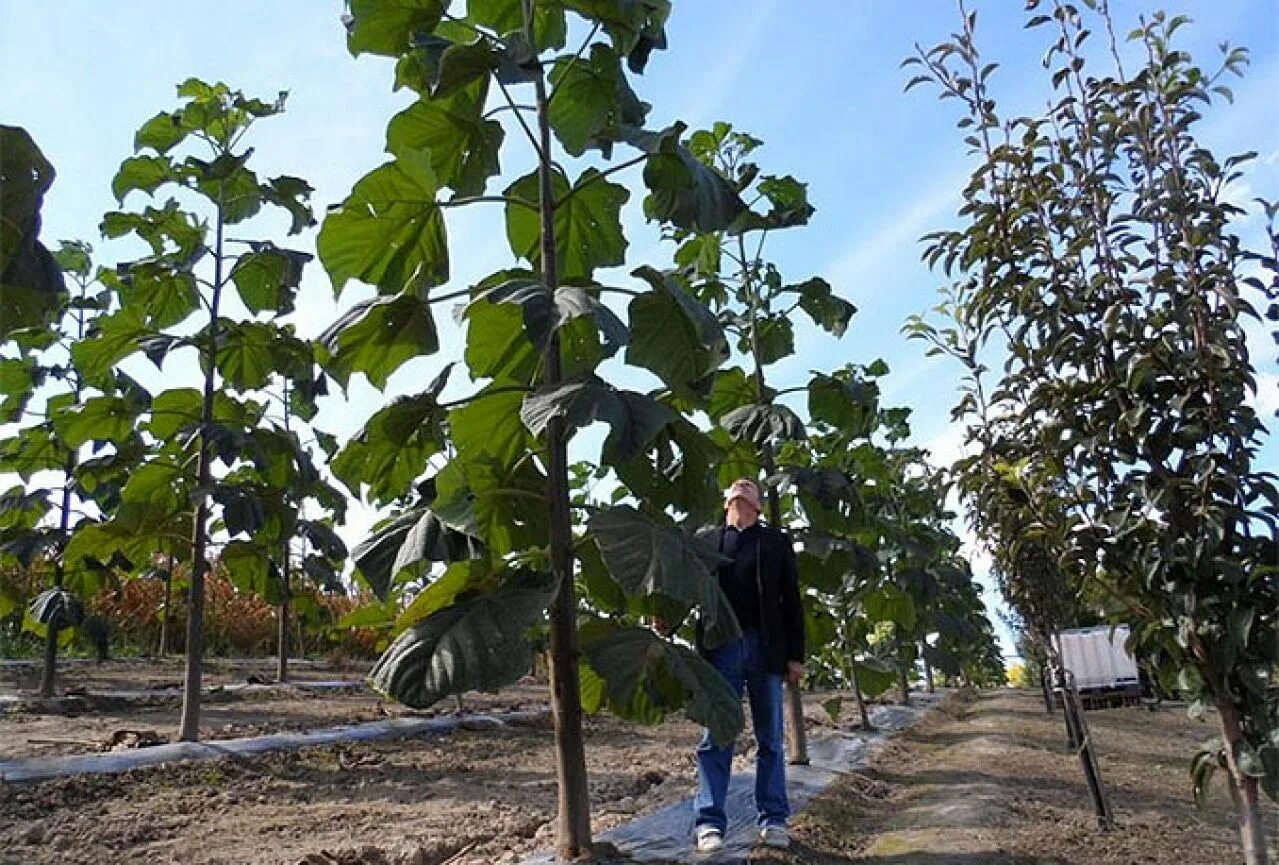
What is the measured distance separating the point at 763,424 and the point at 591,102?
2329 mm

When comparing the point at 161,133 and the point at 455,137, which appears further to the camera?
the point at 161,133

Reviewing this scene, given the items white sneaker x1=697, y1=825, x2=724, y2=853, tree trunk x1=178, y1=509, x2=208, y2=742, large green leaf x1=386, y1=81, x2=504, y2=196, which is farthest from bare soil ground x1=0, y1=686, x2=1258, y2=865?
large green leaf x1=386, y1=81, x2=504, y2=196

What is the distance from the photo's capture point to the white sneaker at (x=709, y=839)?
3494 millimetres

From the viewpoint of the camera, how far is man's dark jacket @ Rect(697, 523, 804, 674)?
3949 mm

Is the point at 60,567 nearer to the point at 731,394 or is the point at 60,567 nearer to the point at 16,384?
the point at 16,384

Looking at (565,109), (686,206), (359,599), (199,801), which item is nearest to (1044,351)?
(686,206)

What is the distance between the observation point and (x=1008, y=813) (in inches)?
186

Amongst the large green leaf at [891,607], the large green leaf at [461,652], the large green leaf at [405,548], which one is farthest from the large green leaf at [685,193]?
the large green leaf at [891,607]

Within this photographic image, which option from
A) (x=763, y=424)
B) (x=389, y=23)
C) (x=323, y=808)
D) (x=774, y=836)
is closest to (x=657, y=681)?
(x=774, y=836)

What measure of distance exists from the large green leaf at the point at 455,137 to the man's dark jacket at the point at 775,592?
1705 millimetres

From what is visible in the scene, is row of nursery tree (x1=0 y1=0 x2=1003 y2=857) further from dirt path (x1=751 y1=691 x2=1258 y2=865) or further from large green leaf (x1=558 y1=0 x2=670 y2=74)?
dirt path (x1=751 y1=691 x2=1258 y2=865)

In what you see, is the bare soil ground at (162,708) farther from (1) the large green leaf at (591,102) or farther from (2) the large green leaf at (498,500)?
(1) the large green leaf at (591,102)

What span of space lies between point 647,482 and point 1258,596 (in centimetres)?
191

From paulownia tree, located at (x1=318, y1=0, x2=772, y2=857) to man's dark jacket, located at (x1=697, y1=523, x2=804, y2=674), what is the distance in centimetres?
72
